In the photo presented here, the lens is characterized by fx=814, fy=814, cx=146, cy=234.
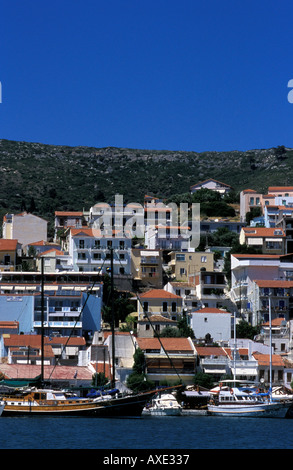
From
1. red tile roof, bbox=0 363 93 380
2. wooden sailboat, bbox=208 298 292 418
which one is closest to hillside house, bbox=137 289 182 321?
red tile roof, bbox=0 363 93 380

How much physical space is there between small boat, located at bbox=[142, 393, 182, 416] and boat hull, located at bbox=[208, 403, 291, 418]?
3.80m

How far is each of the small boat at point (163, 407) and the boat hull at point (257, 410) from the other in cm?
380

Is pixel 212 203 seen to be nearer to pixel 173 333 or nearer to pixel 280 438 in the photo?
pixel 173 333

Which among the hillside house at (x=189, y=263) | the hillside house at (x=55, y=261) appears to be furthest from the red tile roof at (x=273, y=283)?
the hillside house at (x=55, y=261)

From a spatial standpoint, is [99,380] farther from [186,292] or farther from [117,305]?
[186,292]

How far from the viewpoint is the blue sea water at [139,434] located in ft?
118

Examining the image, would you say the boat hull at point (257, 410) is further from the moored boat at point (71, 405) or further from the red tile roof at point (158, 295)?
the red tile roof at point (158, 295)

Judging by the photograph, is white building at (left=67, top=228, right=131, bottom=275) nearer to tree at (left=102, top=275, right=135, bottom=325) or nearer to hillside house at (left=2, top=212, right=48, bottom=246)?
tree at (left=102, top=275, right=135, bottom=325)

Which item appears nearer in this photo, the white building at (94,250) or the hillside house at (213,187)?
the white building at (94,250)

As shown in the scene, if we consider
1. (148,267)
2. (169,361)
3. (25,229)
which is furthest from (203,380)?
(25,229)
